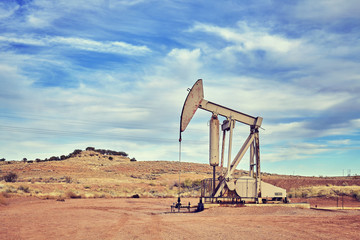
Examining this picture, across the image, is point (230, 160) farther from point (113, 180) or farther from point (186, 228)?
point (113, 180)

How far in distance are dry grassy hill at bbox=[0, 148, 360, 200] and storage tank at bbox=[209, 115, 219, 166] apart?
48.3ft

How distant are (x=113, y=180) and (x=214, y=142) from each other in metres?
33.6

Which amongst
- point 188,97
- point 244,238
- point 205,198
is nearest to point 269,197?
point 205,198

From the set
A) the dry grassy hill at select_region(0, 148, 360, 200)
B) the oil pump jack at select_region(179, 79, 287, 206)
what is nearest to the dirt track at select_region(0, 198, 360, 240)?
the oil pump jack at select_region(179, 79, 287, 206)

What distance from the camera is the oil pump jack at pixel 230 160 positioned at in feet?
61.1

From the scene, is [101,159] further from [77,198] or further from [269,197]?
[269,197]

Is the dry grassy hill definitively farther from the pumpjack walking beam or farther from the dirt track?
the dirt track

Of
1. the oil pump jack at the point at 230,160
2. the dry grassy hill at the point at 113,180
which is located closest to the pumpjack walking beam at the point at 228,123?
the oil pump jack at the point at 230,160

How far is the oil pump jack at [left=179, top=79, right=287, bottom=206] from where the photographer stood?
18625mm

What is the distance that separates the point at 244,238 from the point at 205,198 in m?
8.58

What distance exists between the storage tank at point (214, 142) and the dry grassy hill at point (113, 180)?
1473cm

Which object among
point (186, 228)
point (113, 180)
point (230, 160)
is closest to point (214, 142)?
point (230, 160)

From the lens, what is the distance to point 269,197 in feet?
65.7

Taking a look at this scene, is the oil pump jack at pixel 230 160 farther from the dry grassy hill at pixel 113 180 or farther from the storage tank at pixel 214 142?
the dry grassy hill at pixel 113 180
